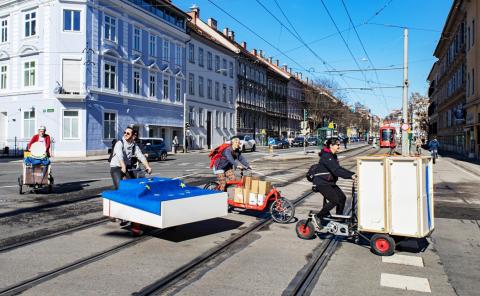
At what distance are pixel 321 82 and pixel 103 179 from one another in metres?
66.1

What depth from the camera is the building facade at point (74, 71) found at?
32094mm

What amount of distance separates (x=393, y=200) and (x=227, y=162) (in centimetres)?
411

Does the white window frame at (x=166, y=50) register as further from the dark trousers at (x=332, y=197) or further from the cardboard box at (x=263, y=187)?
the dark trousers at (x=332, y=197)

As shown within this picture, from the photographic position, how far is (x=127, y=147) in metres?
8.66

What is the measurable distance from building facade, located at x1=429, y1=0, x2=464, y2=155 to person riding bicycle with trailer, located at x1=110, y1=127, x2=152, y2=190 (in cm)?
3454

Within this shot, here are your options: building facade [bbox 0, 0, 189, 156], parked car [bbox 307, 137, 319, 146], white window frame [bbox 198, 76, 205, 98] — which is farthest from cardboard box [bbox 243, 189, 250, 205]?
parked car [bbox 307, 137, 319, 146]

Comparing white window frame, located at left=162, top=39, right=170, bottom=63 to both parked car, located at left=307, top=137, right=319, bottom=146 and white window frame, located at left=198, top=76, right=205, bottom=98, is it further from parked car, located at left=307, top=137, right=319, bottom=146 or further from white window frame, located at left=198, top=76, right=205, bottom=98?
parked car, located at left=307, top=137, right=319, bottom=146

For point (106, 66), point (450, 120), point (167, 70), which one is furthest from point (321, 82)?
point (106, 66)

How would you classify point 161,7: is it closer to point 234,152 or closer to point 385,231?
point 234,152

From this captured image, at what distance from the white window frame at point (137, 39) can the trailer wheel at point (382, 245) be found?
34891 millimetres

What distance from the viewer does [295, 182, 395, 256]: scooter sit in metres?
6.23

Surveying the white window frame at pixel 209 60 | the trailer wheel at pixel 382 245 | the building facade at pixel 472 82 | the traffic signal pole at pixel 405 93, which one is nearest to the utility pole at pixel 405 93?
the traffic signal pole at pixel 405 93

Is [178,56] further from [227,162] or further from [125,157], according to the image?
[125,157]

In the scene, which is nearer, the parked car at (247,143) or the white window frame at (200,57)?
the parked car at (247,143)
